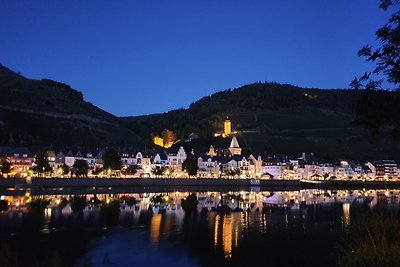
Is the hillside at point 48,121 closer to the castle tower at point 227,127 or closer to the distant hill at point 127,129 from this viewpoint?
the distant hill at point 127,129

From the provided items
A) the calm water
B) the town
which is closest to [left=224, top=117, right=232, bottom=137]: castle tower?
the town

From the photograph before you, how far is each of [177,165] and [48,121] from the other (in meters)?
40.8

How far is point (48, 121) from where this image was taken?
13225 centimetres

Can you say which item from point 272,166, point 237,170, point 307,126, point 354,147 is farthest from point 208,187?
point 307,126

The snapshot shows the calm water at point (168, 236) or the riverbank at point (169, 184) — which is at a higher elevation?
the riverbank at point (169, 184)

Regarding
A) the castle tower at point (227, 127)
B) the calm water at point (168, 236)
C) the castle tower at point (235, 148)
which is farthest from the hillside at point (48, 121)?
the calm water at point (168, 236)

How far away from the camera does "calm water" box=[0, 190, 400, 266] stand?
2636 cm

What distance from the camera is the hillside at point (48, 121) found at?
391 feet

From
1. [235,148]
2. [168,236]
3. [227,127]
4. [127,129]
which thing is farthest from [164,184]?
[227,127]

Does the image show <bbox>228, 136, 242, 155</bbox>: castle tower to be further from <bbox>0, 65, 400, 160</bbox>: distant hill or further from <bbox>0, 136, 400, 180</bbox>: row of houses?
<bbox>0, 65, 400, 160</bbox>: distant hill

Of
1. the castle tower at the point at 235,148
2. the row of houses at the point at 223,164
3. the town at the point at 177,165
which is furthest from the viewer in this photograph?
the castle tower at the point at 235,148

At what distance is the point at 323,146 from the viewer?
170125mm

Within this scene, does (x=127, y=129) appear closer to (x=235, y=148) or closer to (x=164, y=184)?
(x=235, y=148)

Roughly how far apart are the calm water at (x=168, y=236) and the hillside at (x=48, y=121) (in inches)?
2666
